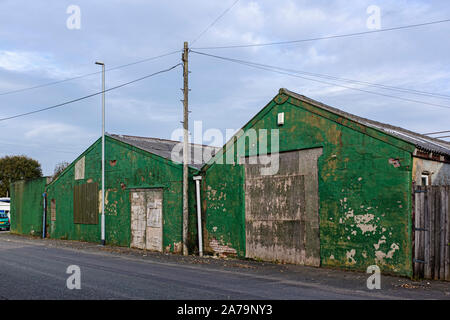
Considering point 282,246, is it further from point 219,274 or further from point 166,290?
point 166,290

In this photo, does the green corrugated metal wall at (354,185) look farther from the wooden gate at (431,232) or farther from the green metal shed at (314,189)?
the wooden gate at (431,232)

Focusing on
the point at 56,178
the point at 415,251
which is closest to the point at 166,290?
the point at 415,251

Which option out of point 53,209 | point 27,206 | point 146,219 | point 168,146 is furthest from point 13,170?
point 146,219

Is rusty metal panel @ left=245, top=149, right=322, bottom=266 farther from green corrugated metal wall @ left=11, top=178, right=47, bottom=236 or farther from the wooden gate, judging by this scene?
green corrugated metal wall @ left=11, top=178, right=47, bottom=236

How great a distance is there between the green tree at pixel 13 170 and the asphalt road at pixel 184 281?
54.1 meters

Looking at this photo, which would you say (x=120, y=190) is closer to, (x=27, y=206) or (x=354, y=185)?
(x=27, y=206)

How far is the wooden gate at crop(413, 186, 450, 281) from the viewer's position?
11852mm

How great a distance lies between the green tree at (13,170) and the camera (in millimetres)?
65875

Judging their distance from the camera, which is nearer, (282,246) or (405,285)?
(405,285)

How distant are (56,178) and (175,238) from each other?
1291cm

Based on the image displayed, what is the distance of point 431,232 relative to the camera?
39.8ft

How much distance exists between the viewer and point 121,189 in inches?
909
